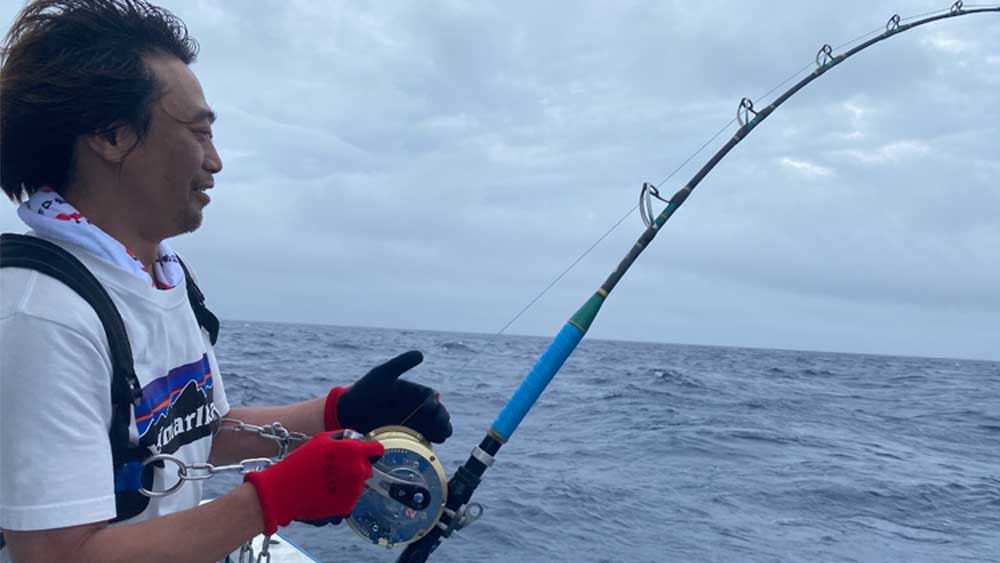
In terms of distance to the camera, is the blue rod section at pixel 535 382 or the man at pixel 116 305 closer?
the man at pixel 116 305

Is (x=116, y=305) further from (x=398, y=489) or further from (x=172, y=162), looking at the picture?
(x=398, y=489)

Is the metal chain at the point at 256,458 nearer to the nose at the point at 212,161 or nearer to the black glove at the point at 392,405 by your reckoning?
the black glove at the point at 392,405

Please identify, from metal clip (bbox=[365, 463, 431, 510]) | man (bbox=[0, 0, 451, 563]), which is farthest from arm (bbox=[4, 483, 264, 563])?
metal clip (bbox=[365, 463, 431, 510])

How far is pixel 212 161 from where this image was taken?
160cm

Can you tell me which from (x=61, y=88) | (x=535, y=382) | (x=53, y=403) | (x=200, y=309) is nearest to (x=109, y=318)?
(x=53, y=403)

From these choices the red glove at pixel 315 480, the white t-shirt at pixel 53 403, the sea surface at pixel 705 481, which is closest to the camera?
the white t-shirt at pixel 53 403

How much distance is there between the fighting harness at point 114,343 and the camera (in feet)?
4.20

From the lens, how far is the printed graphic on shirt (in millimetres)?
1493

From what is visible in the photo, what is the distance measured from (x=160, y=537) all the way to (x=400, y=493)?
26.3 inches

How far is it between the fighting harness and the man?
0.02 meters

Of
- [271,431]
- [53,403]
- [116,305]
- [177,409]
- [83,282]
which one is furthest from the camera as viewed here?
[271,431]

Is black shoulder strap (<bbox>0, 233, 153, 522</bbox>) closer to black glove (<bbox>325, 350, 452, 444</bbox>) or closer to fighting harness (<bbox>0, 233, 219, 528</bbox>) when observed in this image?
fighting harness (<bbox>0, 233, 219, 528</bbox>)

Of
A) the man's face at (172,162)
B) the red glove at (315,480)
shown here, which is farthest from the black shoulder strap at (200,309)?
the red glove at (315,480)

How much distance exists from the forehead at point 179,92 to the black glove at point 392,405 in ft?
2.52
